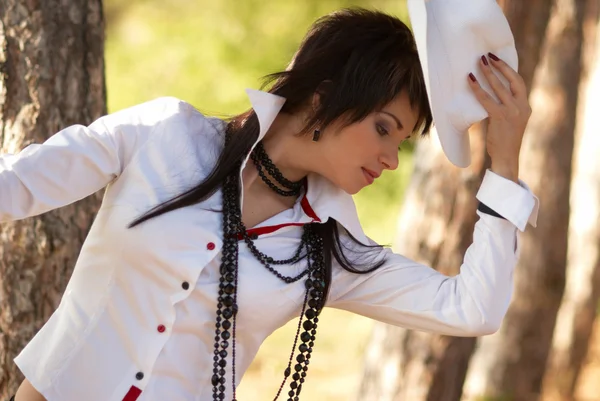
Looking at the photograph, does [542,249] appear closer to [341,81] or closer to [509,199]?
[509,199]

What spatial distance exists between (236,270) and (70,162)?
505mm

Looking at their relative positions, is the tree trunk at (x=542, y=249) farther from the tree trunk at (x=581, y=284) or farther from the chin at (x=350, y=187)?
the chin at (x=350, y=187)

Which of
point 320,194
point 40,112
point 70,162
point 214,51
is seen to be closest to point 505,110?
point 320,194

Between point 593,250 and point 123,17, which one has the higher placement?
point 123,17

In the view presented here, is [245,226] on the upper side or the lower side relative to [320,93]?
lower

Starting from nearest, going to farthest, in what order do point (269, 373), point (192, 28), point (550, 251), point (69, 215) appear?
1. point (69, 215)
2. point (550, 251)
3. point (269, 373)
4. point (192, 28)

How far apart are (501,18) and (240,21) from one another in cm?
1075

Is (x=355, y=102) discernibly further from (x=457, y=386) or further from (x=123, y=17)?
(x=123, y=17)

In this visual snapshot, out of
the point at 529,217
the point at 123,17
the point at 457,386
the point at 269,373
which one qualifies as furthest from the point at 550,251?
the point at 123,17

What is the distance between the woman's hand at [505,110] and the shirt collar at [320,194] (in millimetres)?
426

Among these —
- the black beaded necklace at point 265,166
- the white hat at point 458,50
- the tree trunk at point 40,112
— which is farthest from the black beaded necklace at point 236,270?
the tree trunk at point 40,112

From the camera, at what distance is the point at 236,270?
108 inches

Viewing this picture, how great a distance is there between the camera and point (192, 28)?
13.2m

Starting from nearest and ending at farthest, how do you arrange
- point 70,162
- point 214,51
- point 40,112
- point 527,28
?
point 70,162, point 40,112, point 527,28, point 214,51
